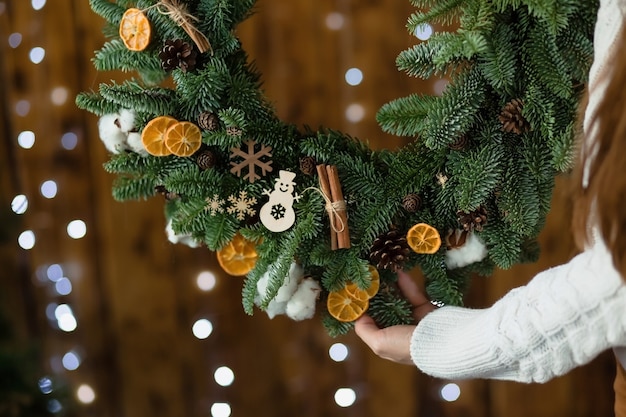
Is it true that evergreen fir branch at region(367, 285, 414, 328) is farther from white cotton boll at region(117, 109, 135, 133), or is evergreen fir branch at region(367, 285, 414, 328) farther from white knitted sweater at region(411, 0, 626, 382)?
white cotton boll at region(117, 109, 135, 133)

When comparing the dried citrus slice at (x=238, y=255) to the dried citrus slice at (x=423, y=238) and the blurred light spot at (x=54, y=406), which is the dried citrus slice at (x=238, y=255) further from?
the blurred light spot at (x=54, y=406)

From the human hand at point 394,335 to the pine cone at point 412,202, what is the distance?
12cm

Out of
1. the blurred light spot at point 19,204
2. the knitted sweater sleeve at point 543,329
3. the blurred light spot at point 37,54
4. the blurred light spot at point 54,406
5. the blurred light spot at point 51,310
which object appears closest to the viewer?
the knitted sweater sleeve at point 543,329

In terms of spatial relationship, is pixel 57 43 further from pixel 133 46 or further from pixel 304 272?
pixel 304 272

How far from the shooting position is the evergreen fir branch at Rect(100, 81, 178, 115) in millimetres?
826

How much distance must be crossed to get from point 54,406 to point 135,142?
0.58 m

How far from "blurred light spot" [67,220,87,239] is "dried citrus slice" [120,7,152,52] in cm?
75

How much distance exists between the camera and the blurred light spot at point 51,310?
1503mm

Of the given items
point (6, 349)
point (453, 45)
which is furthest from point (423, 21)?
point (6, 349)

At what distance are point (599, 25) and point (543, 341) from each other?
33 cm

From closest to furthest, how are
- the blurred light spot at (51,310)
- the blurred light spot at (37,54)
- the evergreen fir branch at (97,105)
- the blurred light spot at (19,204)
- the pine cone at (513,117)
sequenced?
the pine cone at (513,117) < the evergreen fir branch at (97,105) < the blurred light spot at (19,204) < the blurred light spot at (37,54) < the blurred light spot at (51,310)

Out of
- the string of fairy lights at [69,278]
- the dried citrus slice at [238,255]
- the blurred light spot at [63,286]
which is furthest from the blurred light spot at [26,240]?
the dried citrus slice at [238,255]

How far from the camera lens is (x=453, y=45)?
0.73 metres

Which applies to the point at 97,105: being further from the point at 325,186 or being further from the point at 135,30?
the point at 325,186
